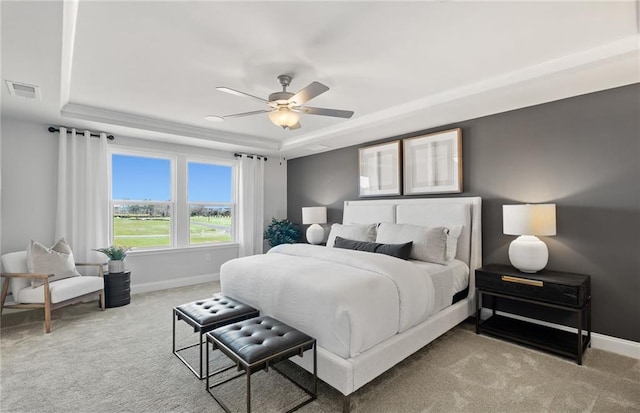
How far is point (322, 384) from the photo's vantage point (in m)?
2.34

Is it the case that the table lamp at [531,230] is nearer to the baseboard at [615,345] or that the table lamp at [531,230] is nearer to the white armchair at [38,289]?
the baseboard at [615,345]

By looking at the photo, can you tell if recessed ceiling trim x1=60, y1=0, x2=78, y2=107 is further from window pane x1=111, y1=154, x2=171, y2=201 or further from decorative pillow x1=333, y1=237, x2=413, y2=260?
decorative pillow x1=333, y1=237, x2=413, y2=260

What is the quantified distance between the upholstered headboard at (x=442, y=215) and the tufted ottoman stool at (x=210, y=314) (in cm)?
249

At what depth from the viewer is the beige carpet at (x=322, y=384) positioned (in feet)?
6.78

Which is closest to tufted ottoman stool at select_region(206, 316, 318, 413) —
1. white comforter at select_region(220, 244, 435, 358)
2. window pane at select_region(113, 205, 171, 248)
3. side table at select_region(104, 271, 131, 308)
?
white comforter at select_region(220, 244, 435, 358)

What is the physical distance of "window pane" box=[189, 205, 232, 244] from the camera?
563 cm

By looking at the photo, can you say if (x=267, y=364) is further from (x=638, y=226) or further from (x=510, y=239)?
(x=638, y=226)

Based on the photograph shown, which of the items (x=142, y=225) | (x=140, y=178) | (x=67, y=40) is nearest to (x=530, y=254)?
(x=67, y=40)

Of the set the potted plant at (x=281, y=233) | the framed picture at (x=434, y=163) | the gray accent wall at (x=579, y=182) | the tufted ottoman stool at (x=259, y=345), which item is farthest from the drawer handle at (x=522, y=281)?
the potted plant at (x=281, y=233)

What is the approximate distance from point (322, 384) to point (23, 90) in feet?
12.7

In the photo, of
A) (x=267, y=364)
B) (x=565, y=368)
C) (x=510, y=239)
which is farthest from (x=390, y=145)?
(x=267, y=364)

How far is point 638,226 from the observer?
8.95ft

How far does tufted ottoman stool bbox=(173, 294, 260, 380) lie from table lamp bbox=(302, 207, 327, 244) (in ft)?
9.04

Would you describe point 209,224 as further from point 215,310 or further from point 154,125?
point 215,310
